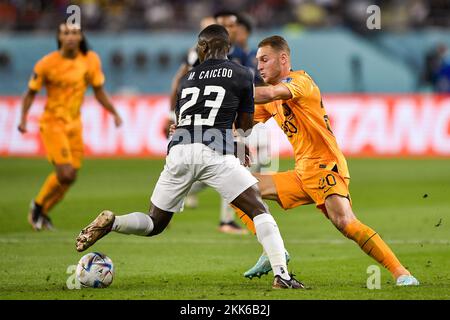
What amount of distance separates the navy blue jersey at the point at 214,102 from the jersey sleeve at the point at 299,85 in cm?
38

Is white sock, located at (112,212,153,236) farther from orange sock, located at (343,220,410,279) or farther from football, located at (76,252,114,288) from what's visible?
orange sock, located at (343,220,410,279)

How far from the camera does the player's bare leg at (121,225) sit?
756 cm

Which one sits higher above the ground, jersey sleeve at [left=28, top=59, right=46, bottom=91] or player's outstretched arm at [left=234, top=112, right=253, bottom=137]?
jersey sleeve at [left=28, top=59, right=46, bottom=91]

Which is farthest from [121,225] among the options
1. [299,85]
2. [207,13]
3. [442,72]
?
[207,13]

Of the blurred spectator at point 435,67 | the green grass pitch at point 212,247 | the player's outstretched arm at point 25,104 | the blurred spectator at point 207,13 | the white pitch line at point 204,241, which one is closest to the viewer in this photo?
the green grass pitch at point 212,247

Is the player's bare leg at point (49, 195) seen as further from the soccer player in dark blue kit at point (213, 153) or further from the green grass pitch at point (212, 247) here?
the soccer player in dark blue kit at point (213, 153)

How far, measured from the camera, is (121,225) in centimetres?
774

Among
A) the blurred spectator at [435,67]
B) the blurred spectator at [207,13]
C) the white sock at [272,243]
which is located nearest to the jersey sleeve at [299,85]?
the white sock at [272,243]

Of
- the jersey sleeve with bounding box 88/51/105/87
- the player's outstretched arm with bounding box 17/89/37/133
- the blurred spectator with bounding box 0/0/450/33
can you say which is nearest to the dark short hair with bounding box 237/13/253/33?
the jersey sleeve with bounding box 88/51/105/87

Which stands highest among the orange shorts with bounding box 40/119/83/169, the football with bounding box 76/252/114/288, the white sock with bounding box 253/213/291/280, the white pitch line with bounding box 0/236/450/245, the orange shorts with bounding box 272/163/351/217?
the orange shorts with bounding box 40/119/83/169

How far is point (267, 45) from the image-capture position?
26.8ft

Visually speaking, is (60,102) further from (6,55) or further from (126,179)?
(6,55)

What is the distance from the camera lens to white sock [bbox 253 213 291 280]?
7.51 metres
